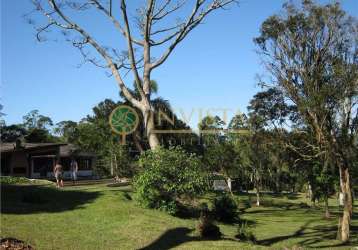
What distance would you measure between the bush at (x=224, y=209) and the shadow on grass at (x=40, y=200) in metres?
5.41

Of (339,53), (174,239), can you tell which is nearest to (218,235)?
(174,239)

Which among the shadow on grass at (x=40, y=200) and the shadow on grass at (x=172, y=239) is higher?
the shadow on grass at (x=40, y=200)

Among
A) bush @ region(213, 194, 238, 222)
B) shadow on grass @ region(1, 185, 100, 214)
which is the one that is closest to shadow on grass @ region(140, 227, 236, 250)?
shadow on grass @ region(1, 185, 100, 214)

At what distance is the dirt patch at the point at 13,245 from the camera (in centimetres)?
928

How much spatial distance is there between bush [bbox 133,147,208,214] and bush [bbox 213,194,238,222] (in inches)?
95.3

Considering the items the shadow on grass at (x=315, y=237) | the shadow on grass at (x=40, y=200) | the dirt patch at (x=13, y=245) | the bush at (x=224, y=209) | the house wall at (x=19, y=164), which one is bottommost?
the shadow on grass at (x=315, y=237)

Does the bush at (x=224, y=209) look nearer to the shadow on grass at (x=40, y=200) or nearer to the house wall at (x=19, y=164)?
the shadow on grass at (x=40, y=200)

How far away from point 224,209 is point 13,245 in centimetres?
1331

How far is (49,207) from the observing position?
52.0 ft

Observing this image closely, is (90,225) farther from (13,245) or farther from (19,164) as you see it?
(19,164)

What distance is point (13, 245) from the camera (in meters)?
9.57

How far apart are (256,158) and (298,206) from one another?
6126mm

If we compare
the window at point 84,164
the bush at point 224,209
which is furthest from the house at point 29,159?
the bush at point 224,209

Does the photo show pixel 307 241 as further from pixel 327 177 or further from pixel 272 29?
pixel 327 177
